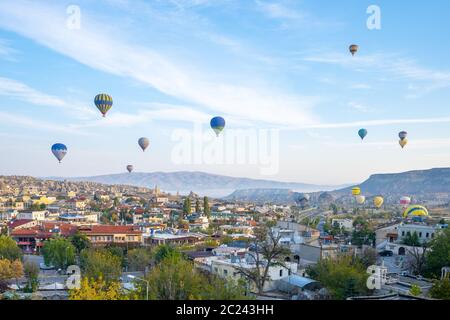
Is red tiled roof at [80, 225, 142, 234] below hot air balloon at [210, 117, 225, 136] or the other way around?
below

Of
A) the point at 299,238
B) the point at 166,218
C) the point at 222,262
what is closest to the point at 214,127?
the point at 222,262

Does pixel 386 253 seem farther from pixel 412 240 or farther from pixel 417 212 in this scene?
pixel 417 212

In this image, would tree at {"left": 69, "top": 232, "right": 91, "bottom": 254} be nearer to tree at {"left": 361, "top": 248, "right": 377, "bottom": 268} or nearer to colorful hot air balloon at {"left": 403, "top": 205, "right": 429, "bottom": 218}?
tree at {"left": 361, "top": 248, "right": 377, "bottom": 268}

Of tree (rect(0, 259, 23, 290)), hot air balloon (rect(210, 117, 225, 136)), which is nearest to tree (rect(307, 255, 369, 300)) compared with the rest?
hot air balloon (rect(210, 117, 225, 136))

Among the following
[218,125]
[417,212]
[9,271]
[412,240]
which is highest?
[218,125]

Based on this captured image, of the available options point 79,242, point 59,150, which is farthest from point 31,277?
point 59,150
